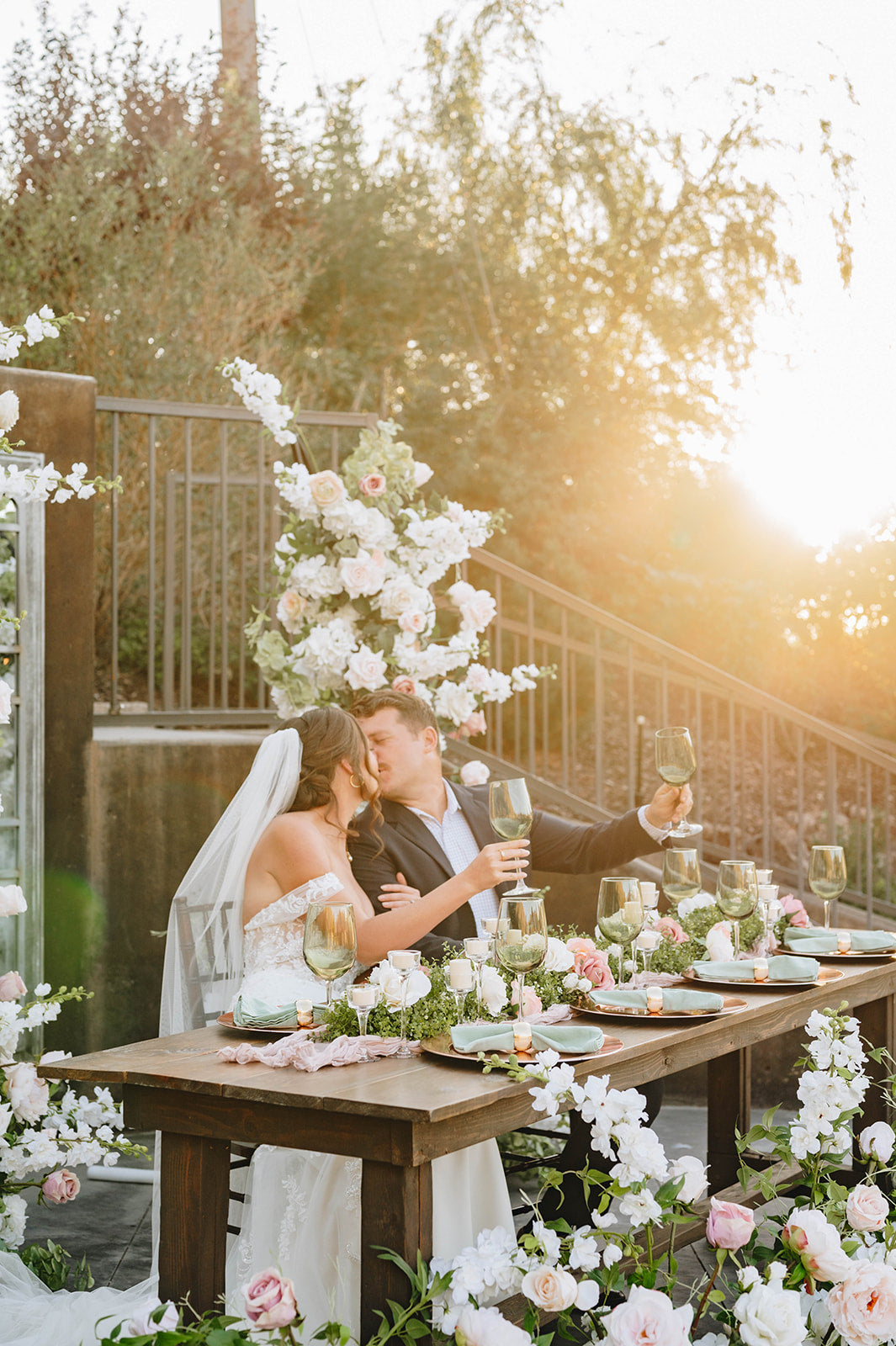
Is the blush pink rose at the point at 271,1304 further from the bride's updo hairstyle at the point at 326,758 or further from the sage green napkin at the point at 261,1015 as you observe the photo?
the bride's updo hairstyle at the point at 326,758

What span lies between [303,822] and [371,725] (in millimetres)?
717

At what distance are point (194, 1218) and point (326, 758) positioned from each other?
1.43 m

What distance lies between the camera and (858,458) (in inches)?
346

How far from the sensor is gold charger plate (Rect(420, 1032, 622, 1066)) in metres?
2.24

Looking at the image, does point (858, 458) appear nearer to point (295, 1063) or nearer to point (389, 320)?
point (389, 320)

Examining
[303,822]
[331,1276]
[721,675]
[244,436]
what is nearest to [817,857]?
[303,822]

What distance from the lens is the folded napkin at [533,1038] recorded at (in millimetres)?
2271

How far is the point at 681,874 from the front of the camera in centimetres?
327

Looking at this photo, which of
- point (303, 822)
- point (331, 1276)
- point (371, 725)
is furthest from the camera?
point (371, 725)

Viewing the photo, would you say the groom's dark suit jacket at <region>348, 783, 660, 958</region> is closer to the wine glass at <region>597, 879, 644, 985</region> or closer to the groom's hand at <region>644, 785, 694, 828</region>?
the groom's hand at <region>644, 785, 694, 828</region>

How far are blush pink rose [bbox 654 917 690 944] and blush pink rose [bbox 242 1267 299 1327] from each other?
1530 mm

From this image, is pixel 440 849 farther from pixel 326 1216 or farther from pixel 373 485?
pixel 326 1216

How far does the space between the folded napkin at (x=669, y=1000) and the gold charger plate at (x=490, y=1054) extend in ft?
0.90

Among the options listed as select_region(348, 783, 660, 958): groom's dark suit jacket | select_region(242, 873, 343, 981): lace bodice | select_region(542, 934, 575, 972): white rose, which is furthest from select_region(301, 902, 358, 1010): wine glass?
select_region(348, 783, 660, 958): groom's dark suit jacket
